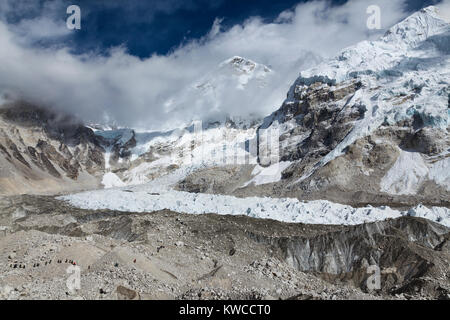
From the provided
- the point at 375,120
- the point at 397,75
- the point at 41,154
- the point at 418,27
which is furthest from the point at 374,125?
the point at 41,154

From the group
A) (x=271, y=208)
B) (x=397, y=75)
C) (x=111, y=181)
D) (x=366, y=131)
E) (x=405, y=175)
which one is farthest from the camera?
(x=111, y=181)

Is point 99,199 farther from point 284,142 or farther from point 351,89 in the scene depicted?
point 351,89

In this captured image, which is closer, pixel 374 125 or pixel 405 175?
pixel 405 175

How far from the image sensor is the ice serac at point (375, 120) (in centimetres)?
8288

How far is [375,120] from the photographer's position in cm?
9906

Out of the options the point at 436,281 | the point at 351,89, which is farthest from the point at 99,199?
the point at 351,89

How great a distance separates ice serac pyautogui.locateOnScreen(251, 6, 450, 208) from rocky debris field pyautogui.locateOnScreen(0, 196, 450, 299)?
4075 centimetres

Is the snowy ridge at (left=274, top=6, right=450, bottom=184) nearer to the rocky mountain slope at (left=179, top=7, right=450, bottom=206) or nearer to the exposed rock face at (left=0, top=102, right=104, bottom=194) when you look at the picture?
the rocky mountain slope at (left=179, top=7, right=450, bottom=206)

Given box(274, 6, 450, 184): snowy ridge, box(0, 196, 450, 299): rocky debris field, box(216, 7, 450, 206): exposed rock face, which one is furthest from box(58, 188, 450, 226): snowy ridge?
box(274, 6, 450, 184): snowy ridge

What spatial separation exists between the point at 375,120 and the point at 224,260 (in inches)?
3149

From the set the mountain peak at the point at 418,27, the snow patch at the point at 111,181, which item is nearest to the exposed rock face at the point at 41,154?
the snow patch at the point at 111,181

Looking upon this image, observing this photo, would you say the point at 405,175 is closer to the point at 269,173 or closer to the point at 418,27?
the point at 269,173

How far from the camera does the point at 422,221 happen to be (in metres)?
42.8

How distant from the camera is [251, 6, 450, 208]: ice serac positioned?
272 feet
